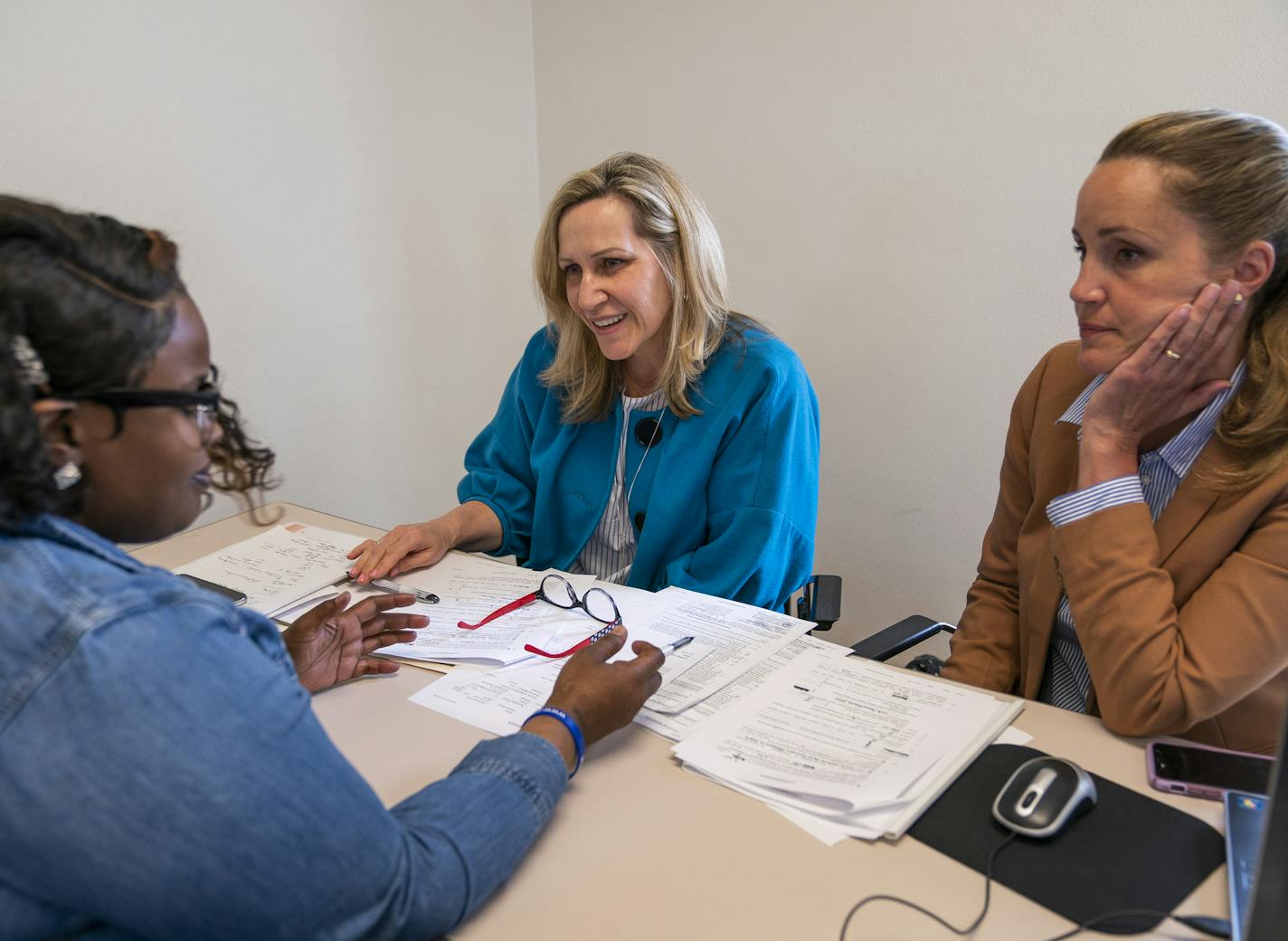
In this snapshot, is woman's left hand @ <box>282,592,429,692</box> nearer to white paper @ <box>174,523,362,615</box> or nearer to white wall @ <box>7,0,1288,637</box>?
white paper @ <box>174,523,362,615</box>

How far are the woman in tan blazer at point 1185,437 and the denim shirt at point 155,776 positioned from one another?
35.2 inches

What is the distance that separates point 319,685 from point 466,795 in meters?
0.46

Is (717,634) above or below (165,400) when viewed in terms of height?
below

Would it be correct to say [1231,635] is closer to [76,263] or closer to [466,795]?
[466,795]

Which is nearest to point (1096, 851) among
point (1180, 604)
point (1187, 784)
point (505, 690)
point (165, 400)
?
point (1187, 784)

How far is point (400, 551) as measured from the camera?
164 cm

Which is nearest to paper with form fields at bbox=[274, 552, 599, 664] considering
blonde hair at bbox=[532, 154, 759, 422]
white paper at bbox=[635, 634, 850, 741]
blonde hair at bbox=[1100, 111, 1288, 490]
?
white paper at bbox=[635, 634, 850, 741]

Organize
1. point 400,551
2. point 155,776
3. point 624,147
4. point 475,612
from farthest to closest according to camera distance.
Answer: point 624,147 < point 400,551 < point 475,612 < point 155,776

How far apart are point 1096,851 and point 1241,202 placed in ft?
2.55

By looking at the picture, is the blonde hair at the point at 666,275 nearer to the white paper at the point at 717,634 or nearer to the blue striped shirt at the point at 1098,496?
the white paper at the point at 717,634

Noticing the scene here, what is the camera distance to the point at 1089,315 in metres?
1.24

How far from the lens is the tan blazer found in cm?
105

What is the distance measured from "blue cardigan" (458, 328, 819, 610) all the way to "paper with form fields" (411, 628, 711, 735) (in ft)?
1.25

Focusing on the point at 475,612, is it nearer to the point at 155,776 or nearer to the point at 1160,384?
the point at 155,776
